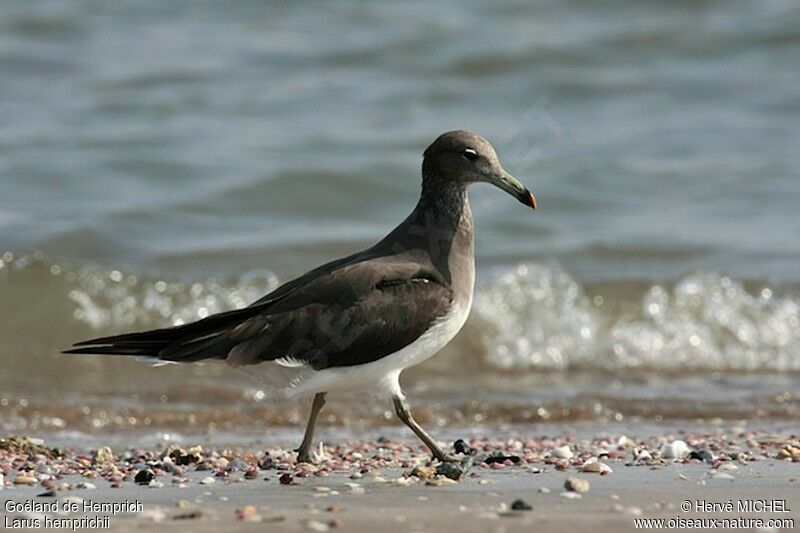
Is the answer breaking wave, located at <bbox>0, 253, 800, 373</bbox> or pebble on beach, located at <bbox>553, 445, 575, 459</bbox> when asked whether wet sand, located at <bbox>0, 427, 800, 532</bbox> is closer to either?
pebble on beach, located at <bbox>553, 445, 575, 459</bbox>

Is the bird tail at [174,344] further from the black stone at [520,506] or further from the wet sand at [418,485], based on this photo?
the black stone at [520,506]

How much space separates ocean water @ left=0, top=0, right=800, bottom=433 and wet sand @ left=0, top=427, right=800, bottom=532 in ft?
7.16

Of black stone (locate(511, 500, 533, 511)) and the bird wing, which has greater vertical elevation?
the bird wing

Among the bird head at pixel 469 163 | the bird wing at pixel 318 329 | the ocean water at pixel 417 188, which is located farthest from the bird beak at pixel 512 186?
the ocean water at pixel 417 188

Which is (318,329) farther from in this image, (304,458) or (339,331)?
(304,458)

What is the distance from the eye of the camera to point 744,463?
6863mm

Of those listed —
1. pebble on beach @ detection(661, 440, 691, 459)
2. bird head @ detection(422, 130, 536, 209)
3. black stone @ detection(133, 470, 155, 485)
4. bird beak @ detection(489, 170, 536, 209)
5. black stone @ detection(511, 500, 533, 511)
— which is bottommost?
black stone @ detection(133, 470, 155, 485)

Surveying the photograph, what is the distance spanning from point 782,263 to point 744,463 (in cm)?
676

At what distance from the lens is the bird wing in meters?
6.85

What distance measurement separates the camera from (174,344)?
688 centimetres

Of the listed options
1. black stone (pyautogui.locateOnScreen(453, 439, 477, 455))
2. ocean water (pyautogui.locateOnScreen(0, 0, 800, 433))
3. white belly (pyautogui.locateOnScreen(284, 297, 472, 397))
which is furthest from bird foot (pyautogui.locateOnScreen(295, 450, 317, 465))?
ocean water (pyautogui.locateOnScreen(0, 0, 800, 433))

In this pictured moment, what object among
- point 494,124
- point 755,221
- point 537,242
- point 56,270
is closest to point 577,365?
point 537,242

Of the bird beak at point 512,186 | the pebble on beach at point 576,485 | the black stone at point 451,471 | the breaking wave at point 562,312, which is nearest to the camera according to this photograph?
the pebble on beach at point 576,485

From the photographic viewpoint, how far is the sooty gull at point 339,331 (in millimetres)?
6852
